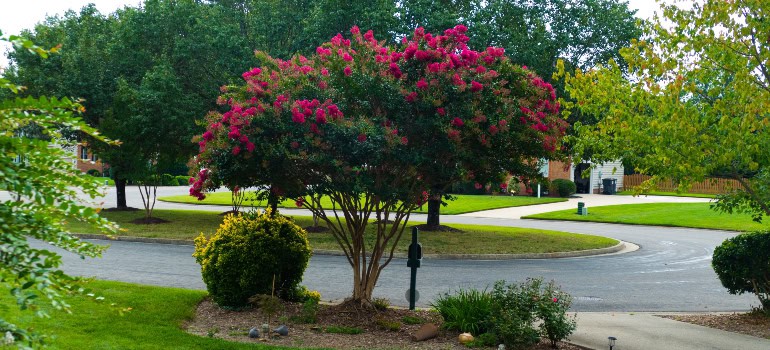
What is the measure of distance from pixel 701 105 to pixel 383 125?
14.6 feet

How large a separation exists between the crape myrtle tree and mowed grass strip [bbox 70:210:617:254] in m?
8.61

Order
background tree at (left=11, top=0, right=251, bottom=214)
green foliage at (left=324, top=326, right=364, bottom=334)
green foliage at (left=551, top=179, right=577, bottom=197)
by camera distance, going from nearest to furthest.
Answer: green foliage at (left=324, top=326, right=364, bottom=334), background tree at (left=11, top=0, right=251, bottom=214), green foliage at (left=551, top=179, right=577, bottom=197)

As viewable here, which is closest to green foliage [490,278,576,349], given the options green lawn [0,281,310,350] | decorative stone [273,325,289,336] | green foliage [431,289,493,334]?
green foliage [431,289,493,334]

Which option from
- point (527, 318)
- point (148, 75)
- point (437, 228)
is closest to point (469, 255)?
point (437, 228)

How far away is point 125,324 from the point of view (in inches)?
332

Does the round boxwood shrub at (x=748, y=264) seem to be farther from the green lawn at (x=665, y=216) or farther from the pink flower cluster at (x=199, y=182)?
the green lawn at (x=665, y=216)

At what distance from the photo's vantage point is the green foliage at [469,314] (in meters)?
8.67

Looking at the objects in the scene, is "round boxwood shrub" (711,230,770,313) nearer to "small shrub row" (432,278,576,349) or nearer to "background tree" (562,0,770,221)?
"background tree" (562,0,770,221)

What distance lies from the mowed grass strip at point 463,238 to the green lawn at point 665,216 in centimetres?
819

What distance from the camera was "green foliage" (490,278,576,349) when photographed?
815cm

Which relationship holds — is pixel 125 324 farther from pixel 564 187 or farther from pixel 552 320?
pixel 564 187

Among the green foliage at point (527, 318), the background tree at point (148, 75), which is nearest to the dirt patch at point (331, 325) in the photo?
the green foliage at point (527, 318)

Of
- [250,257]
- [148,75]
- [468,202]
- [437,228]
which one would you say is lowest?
[437,228]

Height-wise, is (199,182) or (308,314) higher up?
(199,182)
